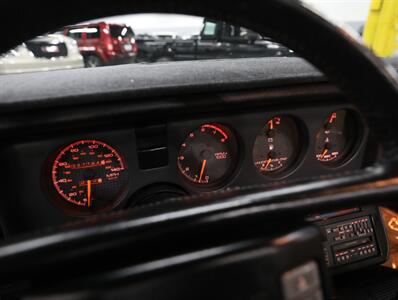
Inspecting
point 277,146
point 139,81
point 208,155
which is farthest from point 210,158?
point 139,81

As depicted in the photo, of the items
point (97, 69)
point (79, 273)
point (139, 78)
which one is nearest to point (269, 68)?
point (139, 78)

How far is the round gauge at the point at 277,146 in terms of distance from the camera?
168cm

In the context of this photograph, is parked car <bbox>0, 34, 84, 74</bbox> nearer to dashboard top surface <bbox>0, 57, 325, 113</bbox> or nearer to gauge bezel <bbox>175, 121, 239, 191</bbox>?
dashboard top surface <bbox>0, 57, 325, 113</bbox>

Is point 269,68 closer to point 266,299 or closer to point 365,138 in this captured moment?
point 365,138

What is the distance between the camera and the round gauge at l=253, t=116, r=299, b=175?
5.52 ft

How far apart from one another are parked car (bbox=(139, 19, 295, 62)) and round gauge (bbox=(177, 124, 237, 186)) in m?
3.00

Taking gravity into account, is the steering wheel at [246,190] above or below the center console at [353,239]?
above

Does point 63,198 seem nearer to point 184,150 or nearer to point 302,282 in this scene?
point 184,150

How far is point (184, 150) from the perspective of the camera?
1543 millimetres

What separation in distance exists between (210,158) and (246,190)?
926 mm

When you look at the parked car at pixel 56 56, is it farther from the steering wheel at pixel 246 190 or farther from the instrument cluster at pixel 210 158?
the steering wheel at pixel 246 190

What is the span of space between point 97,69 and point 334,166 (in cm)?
111

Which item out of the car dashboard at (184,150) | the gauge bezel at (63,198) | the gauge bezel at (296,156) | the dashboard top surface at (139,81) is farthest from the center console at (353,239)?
the gauge bezel at (63,198)

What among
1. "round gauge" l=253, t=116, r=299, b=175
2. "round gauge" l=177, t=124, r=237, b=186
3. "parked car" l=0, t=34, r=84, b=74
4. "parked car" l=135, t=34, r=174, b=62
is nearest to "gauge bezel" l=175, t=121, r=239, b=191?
"round gauge" l=177, t=124, r=237, b=186
